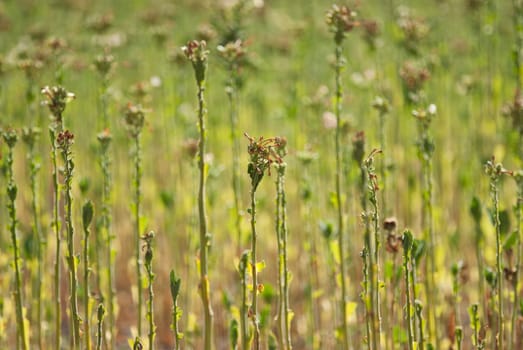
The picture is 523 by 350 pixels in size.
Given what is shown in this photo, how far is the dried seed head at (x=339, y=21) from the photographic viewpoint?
2.22 metres

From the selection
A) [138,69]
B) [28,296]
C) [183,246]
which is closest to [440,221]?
[183,246]

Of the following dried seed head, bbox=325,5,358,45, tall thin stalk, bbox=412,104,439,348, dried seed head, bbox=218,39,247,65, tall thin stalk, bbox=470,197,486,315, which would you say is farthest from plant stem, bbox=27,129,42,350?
tall thin stalk, bbox=470,197,486,315

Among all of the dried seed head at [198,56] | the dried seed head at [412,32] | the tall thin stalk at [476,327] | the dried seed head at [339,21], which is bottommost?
the tall thin stalk at [476,327]

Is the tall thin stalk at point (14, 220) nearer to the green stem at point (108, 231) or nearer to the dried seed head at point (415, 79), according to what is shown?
the green stem at point (108, 231)

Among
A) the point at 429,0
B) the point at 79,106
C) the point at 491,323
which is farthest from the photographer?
the point at 429,0

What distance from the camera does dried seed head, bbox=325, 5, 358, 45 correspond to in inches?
87.4

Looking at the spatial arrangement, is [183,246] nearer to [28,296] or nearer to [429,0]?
[28,296]

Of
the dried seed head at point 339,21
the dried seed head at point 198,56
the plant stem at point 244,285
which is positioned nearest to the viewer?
the dried seed head at point 198,56

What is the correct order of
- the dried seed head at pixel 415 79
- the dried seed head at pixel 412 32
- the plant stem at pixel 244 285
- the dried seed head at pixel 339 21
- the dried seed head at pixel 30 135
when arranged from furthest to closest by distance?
1. the dried seed head at pixel 412 32
2. the dried seed head at pixel 415 79
3. the dried seed head at pixel 30 135
4. the dried seed head at pixel 339 21
5. the plant stem at pixel 244 285

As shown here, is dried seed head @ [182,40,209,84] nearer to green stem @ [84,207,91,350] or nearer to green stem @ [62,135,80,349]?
green stem @ [62,135,80,349]

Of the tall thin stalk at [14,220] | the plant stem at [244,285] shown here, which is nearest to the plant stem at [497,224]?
the plant stem at [244,285]

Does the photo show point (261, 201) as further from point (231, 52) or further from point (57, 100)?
point (57, 100)

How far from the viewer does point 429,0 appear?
8406 mm

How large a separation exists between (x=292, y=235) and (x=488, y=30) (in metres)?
1.64
